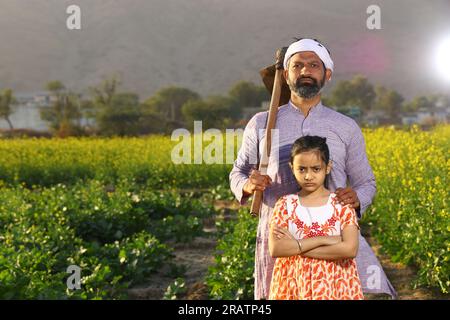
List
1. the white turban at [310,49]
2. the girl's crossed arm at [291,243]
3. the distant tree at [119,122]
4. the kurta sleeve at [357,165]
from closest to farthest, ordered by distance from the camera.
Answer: the girl's crossed arm at [291,243] < the white turban at [310,49] < the kurta sleeve at [357,165] < the distant tree at [119,122]

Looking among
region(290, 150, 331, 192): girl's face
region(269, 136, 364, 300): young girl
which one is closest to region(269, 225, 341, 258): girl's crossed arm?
region(269, 136, 364, 300): young girl

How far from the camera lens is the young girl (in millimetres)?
1854

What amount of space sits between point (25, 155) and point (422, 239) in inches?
387

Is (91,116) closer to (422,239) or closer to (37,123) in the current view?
(37,123)

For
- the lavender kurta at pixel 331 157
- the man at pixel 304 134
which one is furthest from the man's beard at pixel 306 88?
the lavender kurta at pixel 331 157

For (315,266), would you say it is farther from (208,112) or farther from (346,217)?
(208,112)

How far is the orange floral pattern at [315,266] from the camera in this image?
188cm

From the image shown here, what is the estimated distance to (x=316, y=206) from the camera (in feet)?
6.21

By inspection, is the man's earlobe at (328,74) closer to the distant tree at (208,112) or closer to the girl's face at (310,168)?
the girl's face at (310,168)

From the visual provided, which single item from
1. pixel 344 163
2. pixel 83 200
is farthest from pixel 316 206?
pixel 83 200

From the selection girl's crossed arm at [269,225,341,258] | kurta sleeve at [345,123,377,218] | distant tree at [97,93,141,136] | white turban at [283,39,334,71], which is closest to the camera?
girl's crossed arm at [269,225,341,258]

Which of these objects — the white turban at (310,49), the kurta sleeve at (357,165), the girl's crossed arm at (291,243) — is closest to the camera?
the girl's crossed arm at (291,243)

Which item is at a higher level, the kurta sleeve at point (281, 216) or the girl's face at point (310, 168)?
the girl's face at point (310, 168)

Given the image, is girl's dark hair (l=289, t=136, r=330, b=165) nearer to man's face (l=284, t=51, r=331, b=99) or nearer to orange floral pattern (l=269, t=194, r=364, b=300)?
orange floral pattern (l=269, t=194, r=364, b=300)
